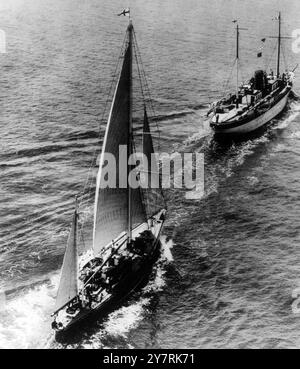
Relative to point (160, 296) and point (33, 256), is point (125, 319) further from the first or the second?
point (33, 256)

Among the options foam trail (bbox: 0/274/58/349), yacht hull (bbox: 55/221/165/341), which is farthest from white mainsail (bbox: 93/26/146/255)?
foam trail (bbox: 0/274/58/349)

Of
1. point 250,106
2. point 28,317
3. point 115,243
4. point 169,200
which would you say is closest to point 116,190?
point 115,243

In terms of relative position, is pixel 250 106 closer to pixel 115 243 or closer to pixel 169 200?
pixel 169 200

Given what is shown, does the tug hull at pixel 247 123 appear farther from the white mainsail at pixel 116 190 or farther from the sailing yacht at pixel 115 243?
the white mainsail at pixel 116 190

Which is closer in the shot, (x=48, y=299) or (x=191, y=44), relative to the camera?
(x=48, y=299)

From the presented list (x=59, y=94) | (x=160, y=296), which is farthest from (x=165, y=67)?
(x=160, y=296)

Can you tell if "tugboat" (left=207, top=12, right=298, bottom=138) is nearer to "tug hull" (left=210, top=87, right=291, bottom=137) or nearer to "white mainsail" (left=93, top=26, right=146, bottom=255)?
"tug hull" (left=210, top=87, right=291, bottom=137)
